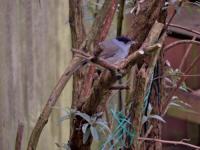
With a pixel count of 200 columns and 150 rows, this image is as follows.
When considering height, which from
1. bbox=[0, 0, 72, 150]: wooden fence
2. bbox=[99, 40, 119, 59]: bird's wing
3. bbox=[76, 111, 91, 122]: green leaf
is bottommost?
bbox=[0, 0, 72, 150]: wooden fence

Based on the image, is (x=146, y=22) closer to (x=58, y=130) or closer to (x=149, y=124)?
(x=149, y=124)

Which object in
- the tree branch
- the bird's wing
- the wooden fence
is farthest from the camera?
the wooden fence

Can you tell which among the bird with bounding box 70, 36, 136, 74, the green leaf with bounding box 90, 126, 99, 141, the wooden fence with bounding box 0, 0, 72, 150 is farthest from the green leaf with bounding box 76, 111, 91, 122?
the wooden fence with bounding box 0, 0, 72, 150

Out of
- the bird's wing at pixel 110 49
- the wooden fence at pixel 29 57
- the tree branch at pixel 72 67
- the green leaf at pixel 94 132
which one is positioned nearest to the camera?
the tree branch at pixel 72 67

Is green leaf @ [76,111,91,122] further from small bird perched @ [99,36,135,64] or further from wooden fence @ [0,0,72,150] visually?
wooden fence @ [0,0,72,150]

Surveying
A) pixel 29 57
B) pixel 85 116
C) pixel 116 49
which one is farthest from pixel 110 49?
pixel 29 57

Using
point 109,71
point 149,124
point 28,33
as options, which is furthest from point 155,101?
point 28,33

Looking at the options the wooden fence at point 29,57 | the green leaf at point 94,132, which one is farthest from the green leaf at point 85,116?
the wooden fence at point 29,57

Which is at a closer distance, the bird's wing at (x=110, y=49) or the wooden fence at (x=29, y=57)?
the bird's wing at (x=110, y=49)

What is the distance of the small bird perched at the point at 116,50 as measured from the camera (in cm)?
136

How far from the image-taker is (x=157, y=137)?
1604 millimetres

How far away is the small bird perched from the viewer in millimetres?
1362

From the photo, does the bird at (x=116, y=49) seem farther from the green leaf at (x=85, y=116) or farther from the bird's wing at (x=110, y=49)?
the green leaf at (x=85, y=116)

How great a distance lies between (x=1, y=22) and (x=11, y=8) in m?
0.07
